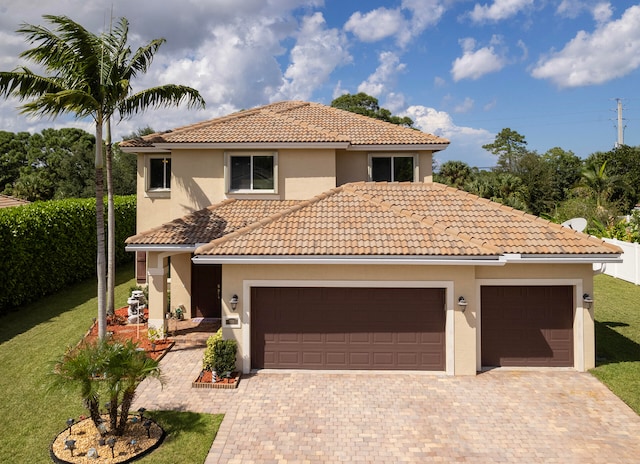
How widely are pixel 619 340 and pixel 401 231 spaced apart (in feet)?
32.9

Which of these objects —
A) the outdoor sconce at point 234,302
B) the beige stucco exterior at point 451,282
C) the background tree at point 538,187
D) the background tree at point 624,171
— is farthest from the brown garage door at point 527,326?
the background tree at point 538,187

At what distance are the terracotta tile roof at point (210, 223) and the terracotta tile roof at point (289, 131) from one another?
2858mm

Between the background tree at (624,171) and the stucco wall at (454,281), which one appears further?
the background tree at (624,171)

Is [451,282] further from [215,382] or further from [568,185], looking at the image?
[568,185]

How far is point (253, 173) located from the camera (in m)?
19.4

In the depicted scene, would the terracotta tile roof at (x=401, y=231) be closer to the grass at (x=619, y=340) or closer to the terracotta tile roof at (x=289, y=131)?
the grass at (x=619, y=340)

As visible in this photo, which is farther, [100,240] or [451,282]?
[451,282]

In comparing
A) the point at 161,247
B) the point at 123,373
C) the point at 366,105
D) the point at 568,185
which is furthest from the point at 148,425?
the point at 568,185

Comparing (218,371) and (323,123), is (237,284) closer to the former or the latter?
(218,371)

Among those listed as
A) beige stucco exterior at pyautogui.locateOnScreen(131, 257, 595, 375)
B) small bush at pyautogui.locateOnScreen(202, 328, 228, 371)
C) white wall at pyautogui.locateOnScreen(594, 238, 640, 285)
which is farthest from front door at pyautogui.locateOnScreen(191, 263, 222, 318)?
white wall at pyautogui.locateOnScreen(594, 238, 640, 285)

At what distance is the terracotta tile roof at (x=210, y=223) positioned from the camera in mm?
15406

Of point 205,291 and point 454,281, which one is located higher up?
point 454,281

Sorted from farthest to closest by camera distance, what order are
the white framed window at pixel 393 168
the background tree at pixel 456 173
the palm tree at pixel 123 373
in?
the background tree at pixel 456 173 < the white framed window at pixel 393 168 < the palm tree at pixel 123 373

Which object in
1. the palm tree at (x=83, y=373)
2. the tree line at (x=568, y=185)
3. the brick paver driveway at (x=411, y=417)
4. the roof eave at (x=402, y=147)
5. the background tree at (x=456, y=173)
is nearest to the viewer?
the palm tree at (x=83, y=373)
